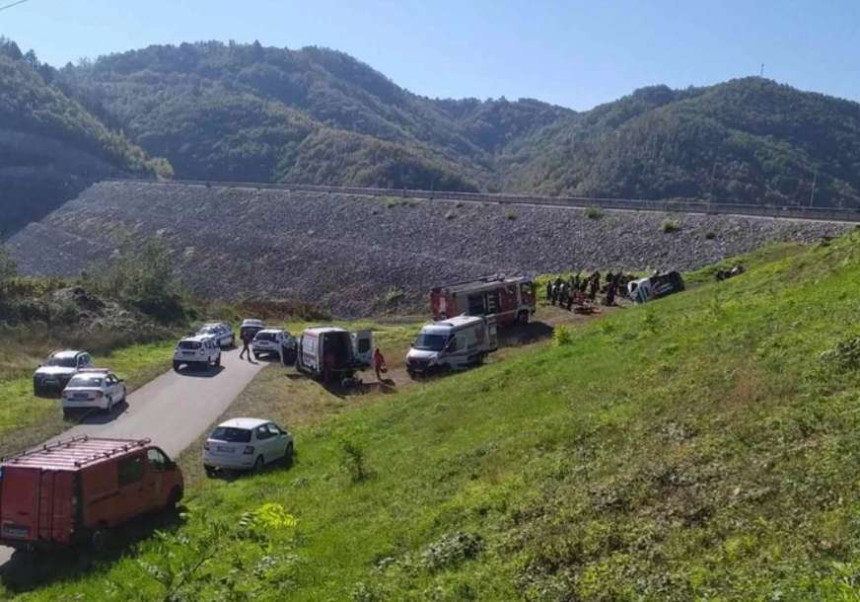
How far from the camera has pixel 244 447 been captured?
19797mm

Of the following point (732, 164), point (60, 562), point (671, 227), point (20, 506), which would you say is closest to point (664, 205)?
point (671, 227)

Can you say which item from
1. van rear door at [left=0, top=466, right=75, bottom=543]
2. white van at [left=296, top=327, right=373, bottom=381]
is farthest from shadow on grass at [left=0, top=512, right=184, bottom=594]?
white van at [left=296, top=327, right=373, bottom=381]

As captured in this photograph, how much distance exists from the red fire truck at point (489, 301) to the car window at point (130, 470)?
25032 millimetres

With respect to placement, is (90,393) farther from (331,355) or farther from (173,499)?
(173,499)

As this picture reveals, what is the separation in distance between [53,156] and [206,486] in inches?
7277

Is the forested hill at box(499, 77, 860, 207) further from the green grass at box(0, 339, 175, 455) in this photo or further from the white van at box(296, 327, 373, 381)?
the white van at box(296, 327, 373, 381)

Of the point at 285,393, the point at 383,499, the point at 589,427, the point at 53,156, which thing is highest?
the point at 53,156

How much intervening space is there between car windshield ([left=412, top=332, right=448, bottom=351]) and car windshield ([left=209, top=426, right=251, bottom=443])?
13686 millimetres

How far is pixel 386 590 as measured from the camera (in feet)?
33.0

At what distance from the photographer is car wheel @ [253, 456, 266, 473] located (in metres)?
19.7

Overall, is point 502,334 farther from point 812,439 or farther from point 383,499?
point 812,439

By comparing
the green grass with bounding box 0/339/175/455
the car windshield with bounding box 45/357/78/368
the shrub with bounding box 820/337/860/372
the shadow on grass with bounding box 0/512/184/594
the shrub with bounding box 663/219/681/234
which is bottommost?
the green grass with bounding box 0/339/175/455

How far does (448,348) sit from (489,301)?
8159 mm

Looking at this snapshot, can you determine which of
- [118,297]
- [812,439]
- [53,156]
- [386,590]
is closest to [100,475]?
[386,590]
